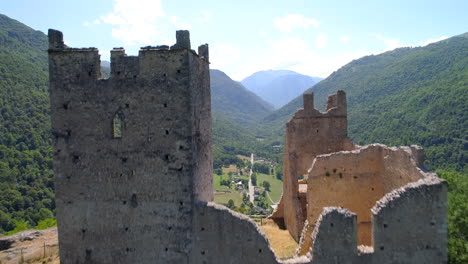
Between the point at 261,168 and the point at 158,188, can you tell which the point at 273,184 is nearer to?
the point at 261,168

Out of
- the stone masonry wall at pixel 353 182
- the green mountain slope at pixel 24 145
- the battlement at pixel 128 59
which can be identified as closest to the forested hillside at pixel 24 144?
the green mountain slope at pixel 24 145

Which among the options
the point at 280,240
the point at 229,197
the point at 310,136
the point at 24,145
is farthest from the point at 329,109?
the point at 229,197

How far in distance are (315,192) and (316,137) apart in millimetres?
4241

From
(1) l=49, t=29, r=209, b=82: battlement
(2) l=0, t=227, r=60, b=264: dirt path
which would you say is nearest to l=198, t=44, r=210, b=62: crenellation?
(1) l=49, t=29, r=209, b=82: battlement

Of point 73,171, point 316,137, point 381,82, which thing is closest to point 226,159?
point 381,82

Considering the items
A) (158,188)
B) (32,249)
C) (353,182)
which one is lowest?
(32,249)

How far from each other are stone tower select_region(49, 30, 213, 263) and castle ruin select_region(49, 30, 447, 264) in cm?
3

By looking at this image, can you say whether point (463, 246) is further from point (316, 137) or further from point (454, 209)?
point (316, 137)

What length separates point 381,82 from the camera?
96.6 meters

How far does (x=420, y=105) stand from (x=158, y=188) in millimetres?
65505

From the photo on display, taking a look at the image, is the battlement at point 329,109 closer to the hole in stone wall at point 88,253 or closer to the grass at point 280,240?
the grass at point 280,240

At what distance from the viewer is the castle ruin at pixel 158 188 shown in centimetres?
945

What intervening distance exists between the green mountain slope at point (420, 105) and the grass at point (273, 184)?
24.4 m

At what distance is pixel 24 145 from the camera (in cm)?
4825
